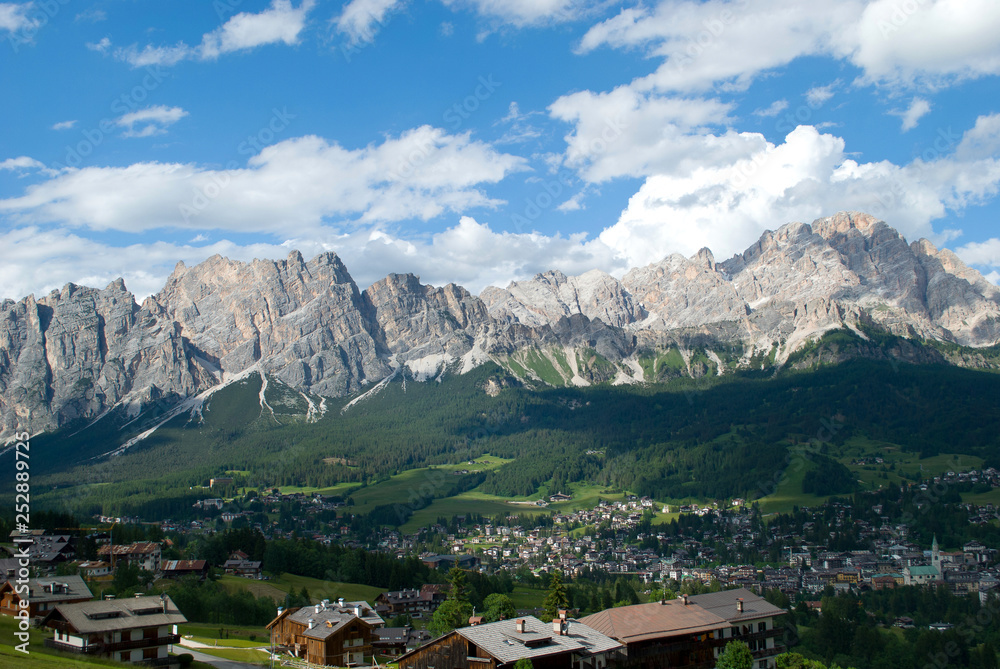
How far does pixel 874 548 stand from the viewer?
175 m

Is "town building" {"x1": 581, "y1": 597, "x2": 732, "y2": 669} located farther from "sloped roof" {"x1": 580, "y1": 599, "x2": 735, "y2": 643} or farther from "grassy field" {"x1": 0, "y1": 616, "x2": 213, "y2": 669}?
"grassy field" {"x1": 0, "y1": 616, "x2": 213, "y2": 669}

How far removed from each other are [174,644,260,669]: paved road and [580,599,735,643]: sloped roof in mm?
26674

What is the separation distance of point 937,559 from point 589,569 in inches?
2714

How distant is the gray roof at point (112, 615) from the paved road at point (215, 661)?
184 inches

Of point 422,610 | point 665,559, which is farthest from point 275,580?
point 665,559

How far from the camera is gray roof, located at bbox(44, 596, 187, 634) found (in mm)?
55312

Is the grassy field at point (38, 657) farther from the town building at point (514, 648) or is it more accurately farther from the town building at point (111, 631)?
the town building at point (514, 648)

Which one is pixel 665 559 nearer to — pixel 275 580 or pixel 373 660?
pixel 275 580

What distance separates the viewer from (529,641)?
178ft

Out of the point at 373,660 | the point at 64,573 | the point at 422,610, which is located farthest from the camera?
the point at 422,610

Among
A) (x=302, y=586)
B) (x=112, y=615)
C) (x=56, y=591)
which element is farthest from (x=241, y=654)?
(x=302, y=586)

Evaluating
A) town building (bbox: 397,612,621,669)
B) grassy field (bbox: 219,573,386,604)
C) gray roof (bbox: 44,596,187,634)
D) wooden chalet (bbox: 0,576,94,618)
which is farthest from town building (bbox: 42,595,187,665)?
grassy field (bbox: 219,573,386,604)

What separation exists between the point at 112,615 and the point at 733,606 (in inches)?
1967

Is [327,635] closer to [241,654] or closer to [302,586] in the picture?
[241,654]
